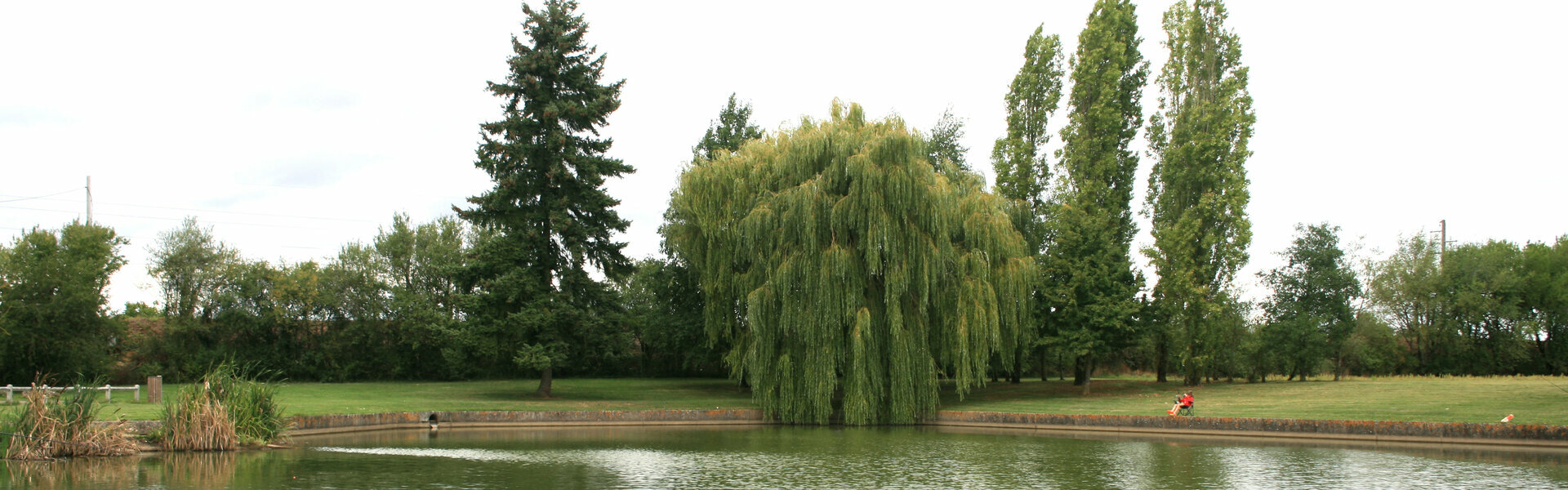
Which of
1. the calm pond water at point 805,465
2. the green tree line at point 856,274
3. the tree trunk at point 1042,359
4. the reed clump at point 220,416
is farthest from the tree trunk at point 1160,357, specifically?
the reed clump at point 220,416

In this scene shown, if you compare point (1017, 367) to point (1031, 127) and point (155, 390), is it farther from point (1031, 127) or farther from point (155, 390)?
point (155, 390)

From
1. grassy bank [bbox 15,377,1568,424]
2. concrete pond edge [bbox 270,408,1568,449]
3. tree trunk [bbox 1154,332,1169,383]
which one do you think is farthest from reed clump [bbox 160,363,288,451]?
tree trunk [bbox 1154,332,1169,383]

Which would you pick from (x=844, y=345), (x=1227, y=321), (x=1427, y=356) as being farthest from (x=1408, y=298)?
(x=844, y=345)

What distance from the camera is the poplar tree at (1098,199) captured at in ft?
102

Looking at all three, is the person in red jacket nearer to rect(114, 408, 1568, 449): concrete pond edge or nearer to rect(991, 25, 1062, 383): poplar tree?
rect(114, 408, 1568, 449): concrete pond edge

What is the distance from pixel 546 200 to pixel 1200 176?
71.2ft

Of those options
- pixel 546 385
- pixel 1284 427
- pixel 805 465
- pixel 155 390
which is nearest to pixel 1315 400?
pixel 1284 427

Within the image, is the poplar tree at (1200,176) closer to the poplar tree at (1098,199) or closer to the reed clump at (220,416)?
the poplar tree at (1098,199)

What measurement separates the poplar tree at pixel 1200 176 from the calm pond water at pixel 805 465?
11633 mm

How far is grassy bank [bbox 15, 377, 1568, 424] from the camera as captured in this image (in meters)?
22.3

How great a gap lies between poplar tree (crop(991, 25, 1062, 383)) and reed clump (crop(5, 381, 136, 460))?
87.8ft

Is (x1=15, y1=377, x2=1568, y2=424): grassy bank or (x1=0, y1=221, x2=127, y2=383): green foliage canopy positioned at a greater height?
(x1=0, y1=221, x2=127, y2=383): green foliage canopy

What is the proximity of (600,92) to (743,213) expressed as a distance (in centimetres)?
792

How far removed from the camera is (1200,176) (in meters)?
32.5
